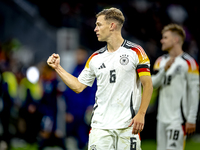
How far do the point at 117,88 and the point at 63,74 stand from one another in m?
0.71

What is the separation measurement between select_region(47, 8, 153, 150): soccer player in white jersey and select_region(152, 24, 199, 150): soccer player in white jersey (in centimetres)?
179

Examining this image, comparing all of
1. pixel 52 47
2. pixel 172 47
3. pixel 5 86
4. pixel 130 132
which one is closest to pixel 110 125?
pixel 130 132

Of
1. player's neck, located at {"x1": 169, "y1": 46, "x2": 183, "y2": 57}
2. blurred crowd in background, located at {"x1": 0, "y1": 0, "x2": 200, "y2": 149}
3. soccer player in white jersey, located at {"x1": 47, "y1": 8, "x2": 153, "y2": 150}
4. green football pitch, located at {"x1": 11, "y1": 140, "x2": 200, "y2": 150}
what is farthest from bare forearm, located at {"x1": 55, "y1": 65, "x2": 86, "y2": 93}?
green football pitch, located at {"x1": 11, "y1": 140, "x2": 200, "y2": 150}

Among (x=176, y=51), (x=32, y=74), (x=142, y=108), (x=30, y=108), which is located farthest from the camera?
(x=32, y=74)

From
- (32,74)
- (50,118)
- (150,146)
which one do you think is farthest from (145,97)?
(32,74)

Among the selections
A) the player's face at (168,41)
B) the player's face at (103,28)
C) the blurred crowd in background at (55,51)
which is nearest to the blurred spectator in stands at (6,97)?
the blurred crowd in background at (55,51)

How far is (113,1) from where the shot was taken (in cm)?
1554

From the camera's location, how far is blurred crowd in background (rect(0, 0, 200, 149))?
8.63 meters

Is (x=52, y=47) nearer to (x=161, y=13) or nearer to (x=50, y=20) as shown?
(x=50, y=20)

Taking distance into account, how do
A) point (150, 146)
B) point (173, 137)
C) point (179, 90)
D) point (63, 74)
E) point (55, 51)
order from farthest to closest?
point (55, 51) < point (150, 146) < point (179, 90) < point (173, 137) < point (63, 74)

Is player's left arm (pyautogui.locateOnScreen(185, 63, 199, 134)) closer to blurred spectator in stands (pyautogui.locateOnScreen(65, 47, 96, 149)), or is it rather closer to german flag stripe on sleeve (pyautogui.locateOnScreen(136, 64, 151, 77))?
german flag stripe on sleeve (pyautogui.locateOnScreen(136, 64, 151, 77))

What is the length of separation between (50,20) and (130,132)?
1148cm

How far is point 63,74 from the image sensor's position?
4.36 meters

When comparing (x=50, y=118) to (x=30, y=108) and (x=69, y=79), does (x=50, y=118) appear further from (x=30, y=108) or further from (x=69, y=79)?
(x=69, y=79)
